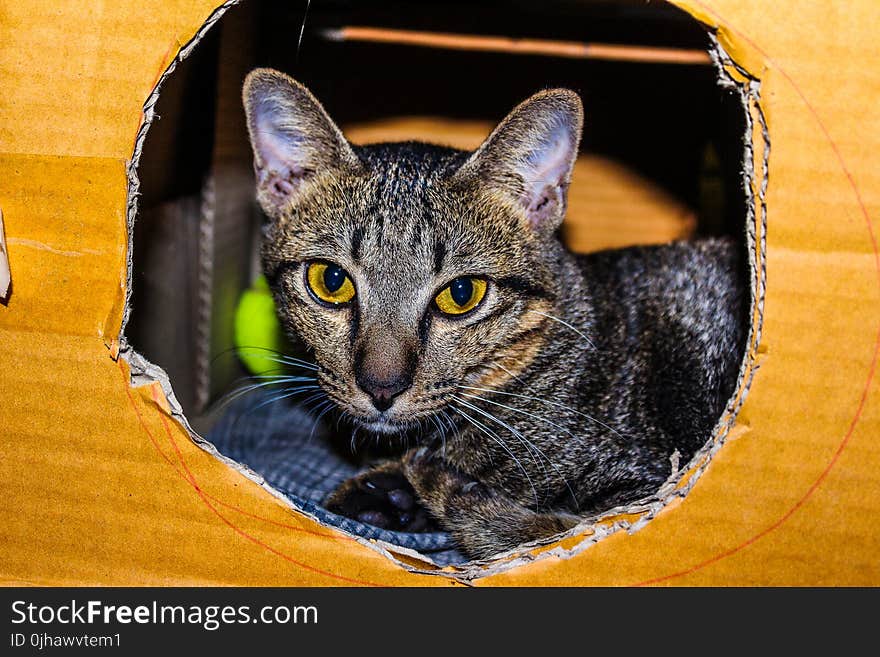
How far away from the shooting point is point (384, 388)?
161cm

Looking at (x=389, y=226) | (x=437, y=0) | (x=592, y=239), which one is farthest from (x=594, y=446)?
(x=437, y=0)

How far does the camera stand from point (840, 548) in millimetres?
1477

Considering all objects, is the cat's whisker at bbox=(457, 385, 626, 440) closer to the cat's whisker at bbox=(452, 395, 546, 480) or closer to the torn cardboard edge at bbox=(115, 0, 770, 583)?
the cat's whisker at bbox=(452, 395, 546, 480)

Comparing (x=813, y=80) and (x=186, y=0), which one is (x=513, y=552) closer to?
(x=813, y=80)

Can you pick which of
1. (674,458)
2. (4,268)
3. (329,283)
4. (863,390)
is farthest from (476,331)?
(4,268)

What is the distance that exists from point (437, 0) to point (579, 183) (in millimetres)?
872

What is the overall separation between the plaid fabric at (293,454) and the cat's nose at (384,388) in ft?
1.13

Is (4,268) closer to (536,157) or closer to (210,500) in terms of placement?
(210,500)

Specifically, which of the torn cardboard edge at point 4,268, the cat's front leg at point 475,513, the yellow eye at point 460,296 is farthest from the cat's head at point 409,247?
the torn cardboard edge at point 4,268

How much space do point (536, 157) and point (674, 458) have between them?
0.75m

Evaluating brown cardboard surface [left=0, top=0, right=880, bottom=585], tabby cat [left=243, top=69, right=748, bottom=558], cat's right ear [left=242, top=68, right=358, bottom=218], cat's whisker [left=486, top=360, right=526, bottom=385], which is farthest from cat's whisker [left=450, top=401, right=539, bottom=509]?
cat's right ear [left=242, top=68, right=358, bottom=218]

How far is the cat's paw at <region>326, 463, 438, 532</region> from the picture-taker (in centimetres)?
199

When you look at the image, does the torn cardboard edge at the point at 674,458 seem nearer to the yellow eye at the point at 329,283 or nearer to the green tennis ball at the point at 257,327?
the yellow eye at the point at 329,283

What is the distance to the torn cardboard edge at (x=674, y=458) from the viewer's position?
1.38 metres
